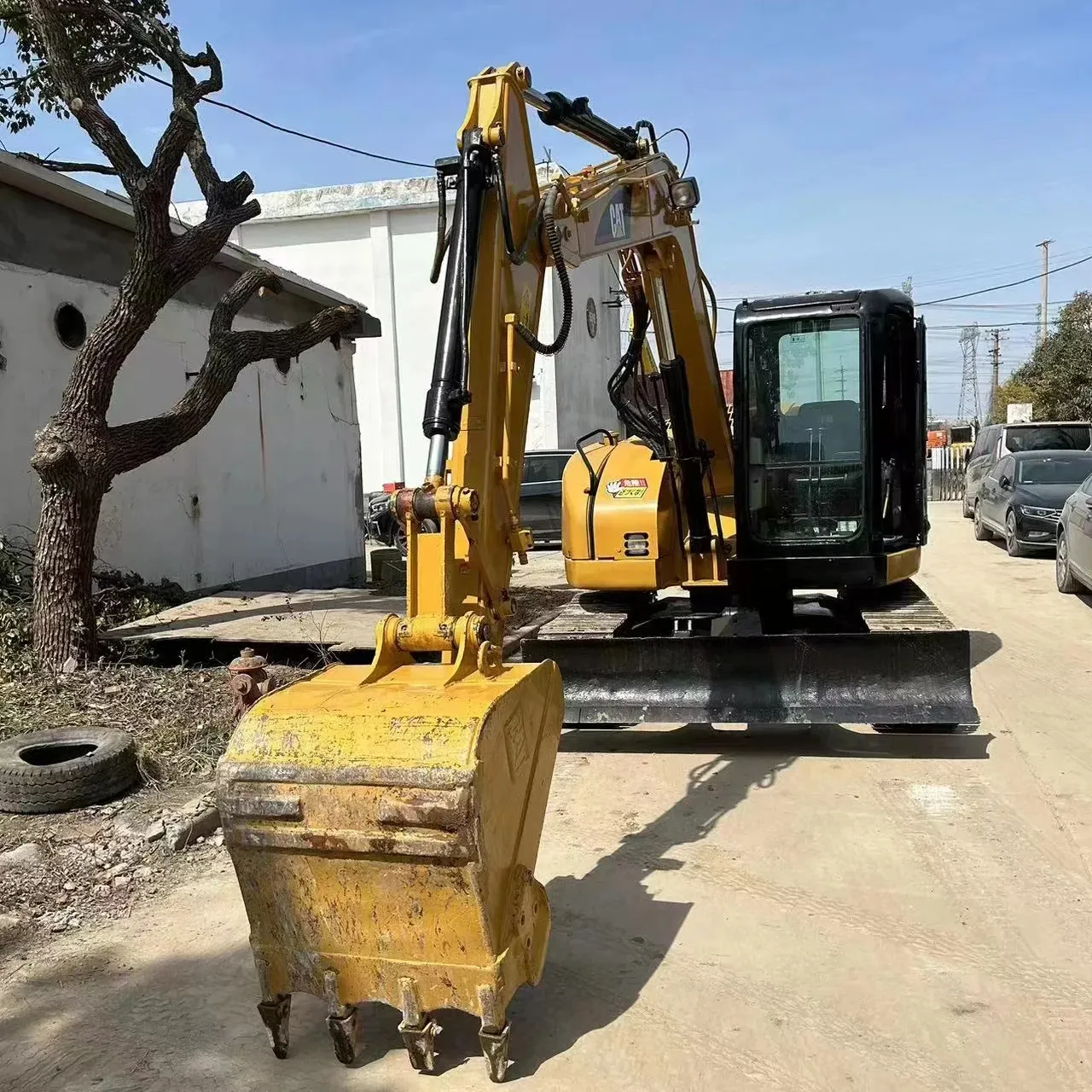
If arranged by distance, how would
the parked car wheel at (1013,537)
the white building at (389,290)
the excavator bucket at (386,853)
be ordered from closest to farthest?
the excavator bucket at (386,853) < the parked car wheel at (1013,537) < the white building at (389,290)

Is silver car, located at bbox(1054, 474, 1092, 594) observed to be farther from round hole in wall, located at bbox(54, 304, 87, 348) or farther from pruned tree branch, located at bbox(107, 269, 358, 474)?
round hole in wall, located at bbox(54, 304, 87, 348)

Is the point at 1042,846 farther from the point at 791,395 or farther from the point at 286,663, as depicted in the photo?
the point at 286,663

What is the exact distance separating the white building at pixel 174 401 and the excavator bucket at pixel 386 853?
6.19 meters

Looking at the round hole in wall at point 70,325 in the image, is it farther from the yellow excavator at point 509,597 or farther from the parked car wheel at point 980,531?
the parked car wheel at point 980,531

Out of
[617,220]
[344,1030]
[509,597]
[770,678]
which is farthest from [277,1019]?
[617,220]

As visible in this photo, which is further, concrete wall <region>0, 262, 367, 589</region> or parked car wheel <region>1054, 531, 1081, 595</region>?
parked car wheel <region>1054, 531, 1081, 595</region>

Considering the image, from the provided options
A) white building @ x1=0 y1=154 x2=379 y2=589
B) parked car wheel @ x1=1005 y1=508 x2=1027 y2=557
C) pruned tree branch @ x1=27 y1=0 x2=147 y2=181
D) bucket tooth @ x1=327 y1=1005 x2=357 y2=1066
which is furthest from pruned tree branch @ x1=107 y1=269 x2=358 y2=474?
parked car wheel @ x1=1005 y1=508 x2=1027 y2=557

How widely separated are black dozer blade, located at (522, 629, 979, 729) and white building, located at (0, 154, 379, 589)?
16.1ft

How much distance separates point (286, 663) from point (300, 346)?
258 cm

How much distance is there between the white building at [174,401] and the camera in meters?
8.30

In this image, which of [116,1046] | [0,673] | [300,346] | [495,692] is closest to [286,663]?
[0,673]

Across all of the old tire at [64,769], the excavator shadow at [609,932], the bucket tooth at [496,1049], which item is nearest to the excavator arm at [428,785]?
the bucket tooth at [496,1049]

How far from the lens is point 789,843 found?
4773 millimetres

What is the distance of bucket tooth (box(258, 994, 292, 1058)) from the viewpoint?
3.10 m
